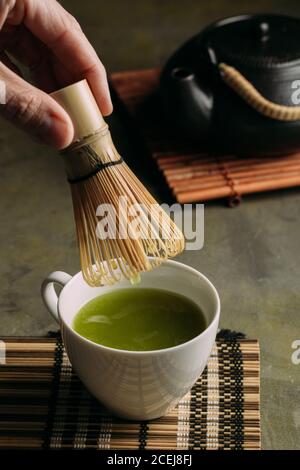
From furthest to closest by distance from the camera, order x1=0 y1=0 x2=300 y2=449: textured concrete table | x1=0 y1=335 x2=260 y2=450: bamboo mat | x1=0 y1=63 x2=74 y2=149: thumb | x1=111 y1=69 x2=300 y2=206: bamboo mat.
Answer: x1=111 y1=69 x2=300 y2=206: bamboo mat
x1=0 y1=0 x2=300 y2=449: textured concrete table
x1=0 y1=335 x2=260 y2=450: bamboo mat
x1=0 y1=63 x2=74 y2=149: thumb

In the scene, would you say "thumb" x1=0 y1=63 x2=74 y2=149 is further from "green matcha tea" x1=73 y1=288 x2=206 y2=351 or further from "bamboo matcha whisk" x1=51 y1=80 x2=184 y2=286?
"green matcha tea" x1=73 y1=288 x2=206 y2=351

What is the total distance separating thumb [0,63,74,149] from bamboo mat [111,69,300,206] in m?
0.59

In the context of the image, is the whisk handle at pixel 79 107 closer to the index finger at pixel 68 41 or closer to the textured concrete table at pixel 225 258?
the index finger at pixel 68 41

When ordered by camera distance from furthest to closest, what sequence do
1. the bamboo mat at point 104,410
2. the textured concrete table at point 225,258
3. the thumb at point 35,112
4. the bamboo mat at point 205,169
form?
1. the bamboo mat at point 205,169
2. the textured concrete table at point 225,258
3. the bamboo mat at point 104,410
4. the thumb at point 35,112

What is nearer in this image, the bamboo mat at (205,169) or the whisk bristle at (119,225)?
the whisk bristle at (119,225)

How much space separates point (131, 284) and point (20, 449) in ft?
0.72

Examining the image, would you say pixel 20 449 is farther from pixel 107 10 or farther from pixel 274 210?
pixel 107 10

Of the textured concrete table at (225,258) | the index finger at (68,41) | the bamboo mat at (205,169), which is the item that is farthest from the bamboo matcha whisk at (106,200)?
the bamboo mat at (205,169)

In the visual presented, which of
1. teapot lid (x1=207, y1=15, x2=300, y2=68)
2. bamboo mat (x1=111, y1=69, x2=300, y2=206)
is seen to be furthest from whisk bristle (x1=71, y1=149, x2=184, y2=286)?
teapot lid (x1=207, y1=15, x2=300, y2=68)

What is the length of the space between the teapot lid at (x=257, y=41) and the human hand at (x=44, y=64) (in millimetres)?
503

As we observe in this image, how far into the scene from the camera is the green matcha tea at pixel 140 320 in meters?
0.78

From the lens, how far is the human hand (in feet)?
2.30

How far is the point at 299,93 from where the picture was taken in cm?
133

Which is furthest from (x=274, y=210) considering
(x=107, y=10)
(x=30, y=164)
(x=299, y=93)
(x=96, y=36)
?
(x=107, y=10)
